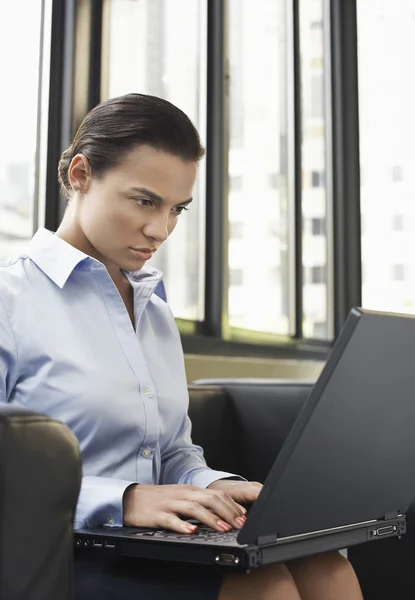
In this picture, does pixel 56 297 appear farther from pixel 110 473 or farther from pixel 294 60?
pixel 294 60

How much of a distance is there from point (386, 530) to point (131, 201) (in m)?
0.60

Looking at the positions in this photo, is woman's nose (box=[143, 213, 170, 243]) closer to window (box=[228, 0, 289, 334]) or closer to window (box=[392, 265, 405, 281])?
window (box=[228, 0, 289, 334])

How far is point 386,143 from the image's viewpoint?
14.6 feet

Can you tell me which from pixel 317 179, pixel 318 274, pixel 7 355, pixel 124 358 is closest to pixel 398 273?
pixel 318 274

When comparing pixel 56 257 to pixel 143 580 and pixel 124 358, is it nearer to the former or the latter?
pixel 124 358

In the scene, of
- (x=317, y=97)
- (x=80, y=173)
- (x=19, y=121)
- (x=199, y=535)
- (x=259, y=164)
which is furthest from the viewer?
(x=317, y=97)

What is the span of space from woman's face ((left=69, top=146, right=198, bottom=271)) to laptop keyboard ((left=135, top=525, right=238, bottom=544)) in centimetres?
47

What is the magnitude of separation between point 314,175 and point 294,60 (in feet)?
1.88

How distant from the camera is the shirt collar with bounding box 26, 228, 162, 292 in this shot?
124 centimetres

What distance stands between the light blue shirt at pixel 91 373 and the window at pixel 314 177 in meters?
2.78

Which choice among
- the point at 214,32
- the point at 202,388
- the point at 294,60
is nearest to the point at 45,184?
the point at 202,388

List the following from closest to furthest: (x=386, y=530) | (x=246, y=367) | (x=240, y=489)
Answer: (x=386, y=530), (x=240, y=489), (x=246, y=367)

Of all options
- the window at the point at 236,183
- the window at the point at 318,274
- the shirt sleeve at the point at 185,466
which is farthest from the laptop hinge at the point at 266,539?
the window at the point at 318,274

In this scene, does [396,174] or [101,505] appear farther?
[396,174]
